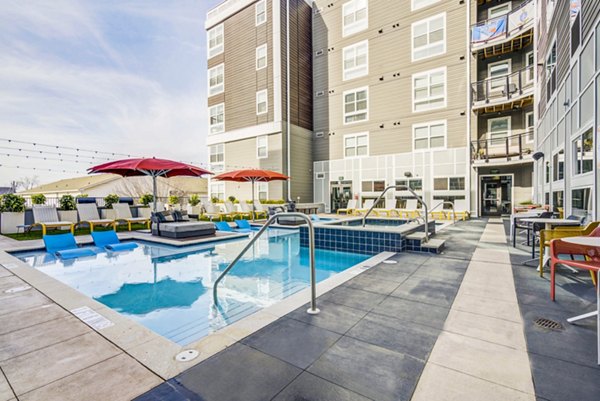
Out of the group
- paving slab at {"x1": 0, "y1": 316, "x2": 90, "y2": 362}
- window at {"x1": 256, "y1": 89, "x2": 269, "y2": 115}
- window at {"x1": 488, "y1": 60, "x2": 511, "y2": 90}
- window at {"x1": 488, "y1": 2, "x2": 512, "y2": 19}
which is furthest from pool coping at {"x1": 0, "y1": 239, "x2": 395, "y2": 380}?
window at {"x1": 488, "y1": 2, "x2": 512, "y2": 19}

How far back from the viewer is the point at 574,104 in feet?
19.3

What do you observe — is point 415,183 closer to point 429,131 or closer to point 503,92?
point 429,131

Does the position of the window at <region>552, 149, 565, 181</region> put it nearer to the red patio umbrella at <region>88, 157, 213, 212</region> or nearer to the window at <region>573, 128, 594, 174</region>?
the window at <region>573, 128, 594, 174</region>

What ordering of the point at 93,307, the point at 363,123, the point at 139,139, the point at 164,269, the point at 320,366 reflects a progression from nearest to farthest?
the point at 320,366, the point at 93,307, the point at 164,269, the point at 363,123, the point at 139,139

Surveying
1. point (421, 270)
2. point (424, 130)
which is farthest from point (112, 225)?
point (424, 130)

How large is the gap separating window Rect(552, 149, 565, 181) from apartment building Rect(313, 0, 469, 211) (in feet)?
20.1

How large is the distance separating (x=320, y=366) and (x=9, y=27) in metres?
15.5

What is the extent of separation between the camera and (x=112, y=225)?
10.5 meters

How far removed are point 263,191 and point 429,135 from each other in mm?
10335

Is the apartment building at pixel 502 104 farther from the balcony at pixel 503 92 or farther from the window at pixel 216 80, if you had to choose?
the window at pixel 216 80

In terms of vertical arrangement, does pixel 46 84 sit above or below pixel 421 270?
above

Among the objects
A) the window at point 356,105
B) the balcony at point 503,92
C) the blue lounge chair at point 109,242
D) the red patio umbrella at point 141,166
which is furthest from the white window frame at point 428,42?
the blue lounge chair at point 109,242

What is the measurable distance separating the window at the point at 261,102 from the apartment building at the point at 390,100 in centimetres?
352

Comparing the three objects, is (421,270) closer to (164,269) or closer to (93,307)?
(93,307)
